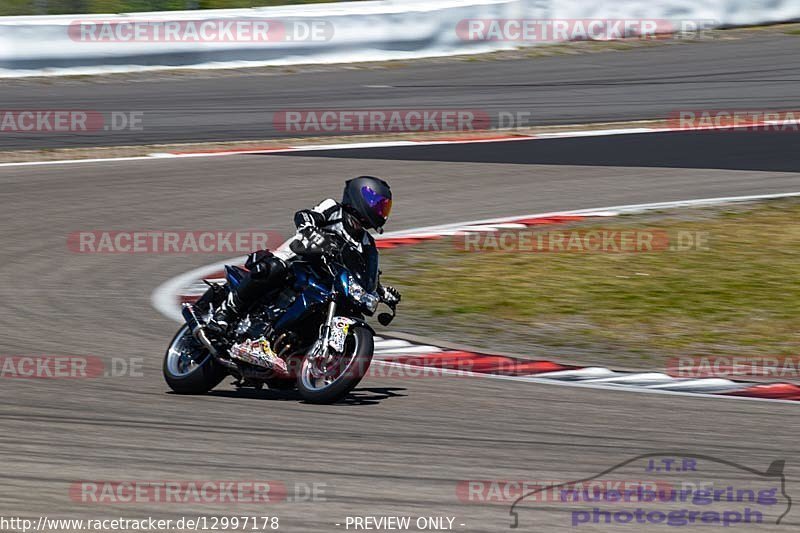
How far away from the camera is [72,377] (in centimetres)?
807

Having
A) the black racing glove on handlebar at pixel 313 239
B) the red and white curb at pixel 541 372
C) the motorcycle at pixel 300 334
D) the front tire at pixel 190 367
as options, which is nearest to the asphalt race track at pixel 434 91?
the red and white curb at pixel 541 372

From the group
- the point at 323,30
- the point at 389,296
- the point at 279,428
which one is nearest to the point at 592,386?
the point at 389,296

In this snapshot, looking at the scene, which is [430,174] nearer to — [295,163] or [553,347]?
[295,163]

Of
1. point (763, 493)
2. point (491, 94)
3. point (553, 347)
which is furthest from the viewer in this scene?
point (491, 94)

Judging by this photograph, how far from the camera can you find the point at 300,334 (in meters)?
7.57

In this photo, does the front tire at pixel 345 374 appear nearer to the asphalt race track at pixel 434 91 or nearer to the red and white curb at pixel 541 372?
the red and white curb at pixel 541 372

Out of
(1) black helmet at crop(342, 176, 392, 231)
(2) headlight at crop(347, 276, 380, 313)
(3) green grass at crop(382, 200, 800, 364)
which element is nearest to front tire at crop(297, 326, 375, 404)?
(2) headlight at crop(347, 276, 380, 313)

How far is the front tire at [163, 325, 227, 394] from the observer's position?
7.73 meters

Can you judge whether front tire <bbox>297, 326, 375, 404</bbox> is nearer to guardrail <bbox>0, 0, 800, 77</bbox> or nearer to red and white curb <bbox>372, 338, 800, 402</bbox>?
red and white curb <bbox>372, 338, 800, 402</bbox>

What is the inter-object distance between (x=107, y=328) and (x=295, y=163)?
6.89 meters

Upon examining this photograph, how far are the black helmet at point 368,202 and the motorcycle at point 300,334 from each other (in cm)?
17

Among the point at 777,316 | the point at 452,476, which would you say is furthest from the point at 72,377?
the point at 777,316

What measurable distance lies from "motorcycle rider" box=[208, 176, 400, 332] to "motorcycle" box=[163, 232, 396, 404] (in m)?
0.04

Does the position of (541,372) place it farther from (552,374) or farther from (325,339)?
(325,339)
